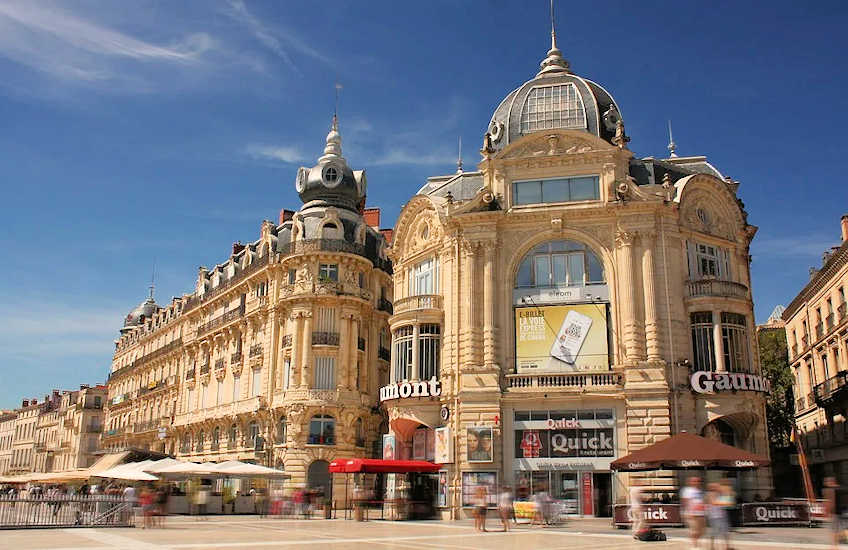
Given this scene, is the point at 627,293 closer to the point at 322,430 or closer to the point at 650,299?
the point at 650,299

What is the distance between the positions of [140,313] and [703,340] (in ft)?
215

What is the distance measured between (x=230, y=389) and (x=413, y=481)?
2291 centimetres

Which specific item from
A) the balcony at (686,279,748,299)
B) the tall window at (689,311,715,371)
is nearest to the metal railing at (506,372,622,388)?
the tall window at (689,311,715,371)

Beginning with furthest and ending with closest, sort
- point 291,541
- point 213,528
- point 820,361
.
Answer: point 820,361 → point 213,528 → point 291,541

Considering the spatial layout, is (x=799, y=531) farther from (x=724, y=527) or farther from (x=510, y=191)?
(x=510, y=191)

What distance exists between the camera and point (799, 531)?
898 inches

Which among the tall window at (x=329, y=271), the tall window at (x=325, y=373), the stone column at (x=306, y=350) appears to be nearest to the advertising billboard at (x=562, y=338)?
the tall window at (x=325, y=373)

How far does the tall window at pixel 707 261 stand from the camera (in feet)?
112

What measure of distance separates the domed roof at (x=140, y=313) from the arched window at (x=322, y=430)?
44.4 m

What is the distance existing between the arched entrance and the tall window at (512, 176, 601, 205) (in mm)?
18637

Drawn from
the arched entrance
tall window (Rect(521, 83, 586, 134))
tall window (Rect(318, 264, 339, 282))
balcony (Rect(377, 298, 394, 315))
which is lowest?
the arched entrance

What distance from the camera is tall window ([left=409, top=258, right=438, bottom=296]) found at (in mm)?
37094

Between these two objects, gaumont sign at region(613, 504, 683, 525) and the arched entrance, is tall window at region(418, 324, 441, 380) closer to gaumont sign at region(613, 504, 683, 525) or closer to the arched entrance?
the arched entrance

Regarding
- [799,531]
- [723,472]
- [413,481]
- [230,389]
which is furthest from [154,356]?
[799,531]
